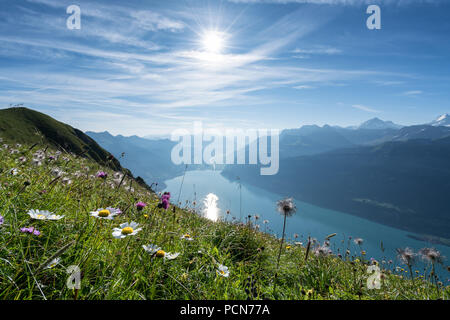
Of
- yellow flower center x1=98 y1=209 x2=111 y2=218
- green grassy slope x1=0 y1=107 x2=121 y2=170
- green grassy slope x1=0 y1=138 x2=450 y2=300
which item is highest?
green grassy slope x1=0 y1=107 x2=121 y2=170

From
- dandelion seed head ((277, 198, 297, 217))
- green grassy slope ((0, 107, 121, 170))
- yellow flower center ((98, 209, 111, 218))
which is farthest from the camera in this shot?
green grassy slope ((0, 107, 121, 170))

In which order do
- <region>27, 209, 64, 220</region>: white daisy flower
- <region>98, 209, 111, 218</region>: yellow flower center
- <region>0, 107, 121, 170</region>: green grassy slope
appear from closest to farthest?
1. <region>27, 209, 64, 220</region>: white daisy flower
2. <region>98, 209, 111, 218</region>: yellow flower center
3. <region>0, 107, 121, 170</region>: green grassy slope

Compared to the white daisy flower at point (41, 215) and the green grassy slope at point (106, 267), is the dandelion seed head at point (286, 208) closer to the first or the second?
the green grassy slope at point (106, 267)

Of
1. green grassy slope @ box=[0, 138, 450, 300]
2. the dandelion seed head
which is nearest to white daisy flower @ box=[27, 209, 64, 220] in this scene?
green grassy slope @ box=[0, 138, 450, 300]

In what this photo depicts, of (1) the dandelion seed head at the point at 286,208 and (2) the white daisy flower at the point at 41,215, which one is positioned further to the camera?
(1) the dandelion seed head at the point at 286,208

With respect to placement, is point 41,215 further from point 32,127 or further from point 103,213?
point 32,127

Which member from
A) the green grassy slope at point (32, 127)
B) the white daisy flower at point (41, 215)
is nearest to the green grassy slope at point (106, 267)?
the white daisy flower at point (41, 215)

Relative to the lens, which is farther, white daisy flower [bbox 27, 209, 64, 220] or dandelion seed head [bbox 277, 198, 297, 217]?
dandelion seed head [bbox 277, 198, 297, 217]

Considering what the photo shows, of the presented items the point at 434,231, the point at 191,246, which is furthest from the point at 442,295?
the point at 434,231

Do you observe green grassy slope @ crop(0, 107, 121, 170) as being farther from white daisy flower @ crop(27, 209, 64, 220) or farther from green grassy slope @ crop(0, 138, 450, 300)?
white daisy flower @ crop(27, 209, 64, 220)

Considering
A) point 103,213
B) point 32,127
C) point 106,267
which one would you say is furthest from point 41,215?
point 32,127

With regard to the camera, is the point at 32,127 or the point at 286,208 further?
the point at 32,127

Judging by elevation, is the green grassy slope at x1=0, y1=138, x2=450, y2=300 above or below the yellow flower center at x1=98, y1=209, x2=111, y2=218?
below
